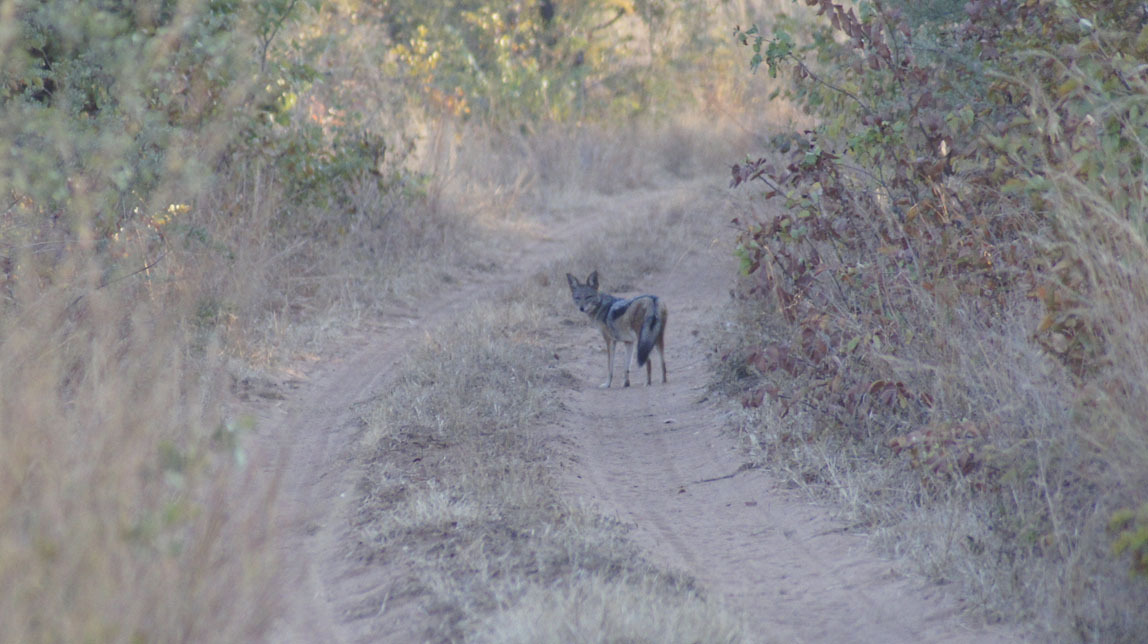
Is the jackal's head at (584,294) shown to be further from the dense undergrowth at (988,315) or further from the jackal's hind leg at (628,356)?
the dense undergrowth at (988,315)

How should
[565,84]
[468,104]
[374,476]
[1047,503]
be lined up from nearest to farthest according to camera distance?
[1047,503], [374,476], [468,104], [565,84]

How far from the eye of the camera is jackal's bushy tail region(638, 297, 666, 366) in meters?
8.04

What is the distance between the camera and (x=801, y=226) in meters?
6.66

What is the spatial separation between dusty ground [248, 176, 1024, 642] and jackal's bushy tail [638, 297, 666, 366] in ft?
1.08

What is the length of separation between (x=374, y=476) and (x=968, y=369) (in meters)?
3.08

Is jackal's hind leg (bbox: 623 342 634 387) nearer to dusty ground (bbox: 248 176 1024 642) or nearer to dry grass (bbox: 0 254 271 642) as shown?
dusty ground (bbox: 248 176 1024 642)

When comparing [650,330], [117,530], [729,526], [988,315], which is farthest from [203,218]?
[117,530]

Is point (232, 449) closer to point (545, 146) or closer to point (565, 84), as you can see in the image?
point (545, 146)

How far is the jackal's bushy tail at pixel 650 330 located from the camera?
316 inches

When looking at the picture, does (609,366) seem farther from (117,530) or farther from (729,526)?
(117,530)

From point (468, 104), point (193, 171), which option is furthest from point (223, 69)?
point (468, 104)

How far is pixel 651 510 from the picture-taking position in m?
5.52

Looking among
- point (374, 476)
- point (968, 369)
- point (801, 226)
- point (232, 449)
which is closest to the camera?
point (232, 449)

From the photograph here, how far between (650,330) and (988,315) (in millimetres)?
3057
